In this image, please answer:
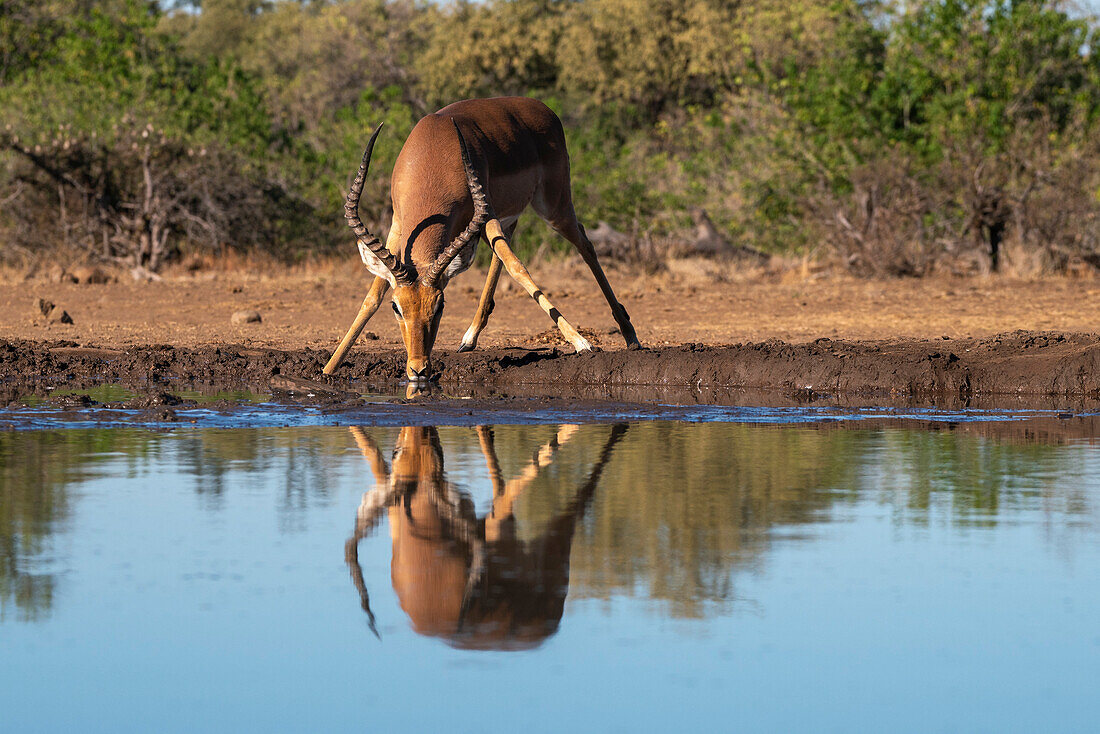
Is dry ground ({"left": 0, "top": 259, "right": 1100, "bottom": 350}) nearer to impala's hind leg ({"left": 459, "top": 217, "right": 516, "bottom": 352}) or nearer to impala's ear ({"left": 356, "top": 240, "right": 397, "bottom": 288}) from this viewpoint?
impala's hind leg ({"left": 459, "top": 217, "right": 516, "bottom": 352})

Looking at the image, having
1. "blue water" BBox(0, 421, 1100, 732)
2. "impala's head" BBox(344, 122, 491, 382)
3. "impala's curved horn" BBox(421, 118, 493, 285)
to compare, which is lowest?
"blue water" BBox(0, 421, 1100, 732)

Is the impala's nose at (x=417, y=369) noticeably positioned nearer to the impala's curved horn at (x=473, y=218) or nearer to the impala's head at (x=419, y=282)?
the impala's head at (x=419, y=282)

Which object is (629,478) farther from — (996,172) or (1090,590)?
(996,172)

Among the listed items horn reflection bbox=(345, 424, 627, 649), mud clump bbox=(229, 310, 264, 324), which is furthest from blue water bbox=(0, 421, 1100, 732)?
mud clump bbox=(229, 310, 264, 324)

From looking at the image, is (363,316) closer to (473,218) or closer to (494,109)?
(473,218)

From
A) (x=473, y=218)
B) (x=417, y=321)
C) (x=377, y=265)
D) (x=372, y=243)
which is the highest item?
(x=473, y=218)

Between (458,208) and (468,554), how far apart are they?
19.4 feet

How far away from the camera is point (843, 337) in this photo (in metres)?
13.8

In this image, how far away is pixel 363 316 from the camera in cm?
1048

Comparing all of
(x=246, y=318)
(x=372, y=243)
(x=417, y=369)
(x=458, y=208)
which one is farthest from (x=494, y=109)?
(x=246, y=318)

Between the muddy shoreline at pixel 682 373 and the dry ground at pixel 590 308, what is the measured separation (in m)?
1.67

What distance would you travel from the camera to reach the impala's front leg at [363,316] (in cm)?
1041

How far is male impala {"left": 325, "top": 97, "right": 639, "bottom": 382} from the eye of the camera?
9945 millimetres

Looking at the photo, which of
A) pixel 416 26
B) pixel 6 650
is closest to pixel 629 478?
pixel 6 650
